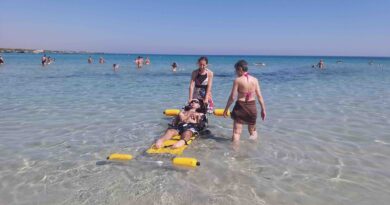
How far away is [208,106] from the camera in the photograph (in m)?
8.12

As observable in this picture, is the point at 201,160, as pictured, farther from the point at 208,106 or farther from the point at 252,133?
the point at 208,106

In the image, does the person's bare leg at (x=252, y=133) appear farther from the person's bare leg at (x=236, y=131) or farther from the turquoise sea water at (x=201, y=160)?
the person's bare leg at (x=236, y=131)

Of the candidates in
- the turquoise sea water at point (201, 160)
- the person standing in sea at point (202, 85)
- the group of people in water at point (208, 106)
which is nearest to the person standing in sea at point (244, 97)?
the group of people in water at point (208, 106)

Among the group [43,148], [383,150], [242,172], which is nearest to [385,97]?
[383,150]

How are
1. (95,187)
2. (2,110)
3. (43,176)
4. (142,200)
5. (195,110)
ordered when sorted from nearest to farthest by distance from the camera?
(142,200) → (95,187) → (43,176) → (195,110) → (2,110)

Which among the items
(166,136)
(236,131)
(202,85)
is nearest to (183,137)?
(166,136)

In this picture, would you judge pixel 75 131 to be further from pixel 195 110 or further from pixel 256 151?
pixel 256 151

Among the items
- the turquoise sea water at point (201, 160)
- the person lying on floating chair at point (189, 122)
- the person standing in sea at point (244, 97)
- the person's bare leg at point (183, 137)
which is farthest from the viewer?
the person lying on floating chair at point (189, 122)

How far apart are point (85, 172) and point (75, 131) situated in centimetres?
285

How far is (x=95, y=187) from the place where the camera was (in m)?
4.90

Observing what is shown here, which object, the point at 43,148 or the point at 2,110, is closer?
the point at 43,148

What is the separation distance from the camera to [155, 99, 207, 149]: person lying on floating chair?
23.0 feet

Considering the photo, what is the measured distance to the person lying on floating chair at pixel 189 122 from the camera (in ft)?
23.0

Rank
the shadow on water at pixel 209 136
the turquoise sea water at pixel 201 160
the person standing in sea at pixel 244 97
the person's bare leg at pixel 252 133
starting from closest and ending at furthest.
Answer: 1. the turquoise sea water at pixel 201 160
2. the person standing in sea at pixel 244 97
3. the person's bare leg at pixel 252 133
4. the shadow on water at pixel 209 136
